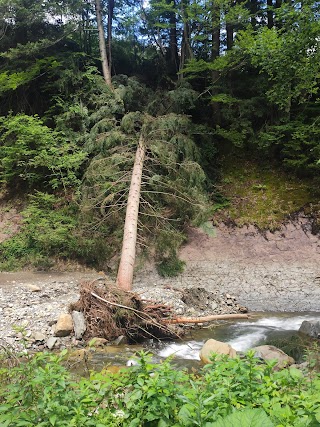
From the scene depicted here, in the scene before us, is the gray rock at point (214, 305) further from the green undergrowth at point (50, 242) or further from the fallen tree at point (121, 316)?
the green undergrowth at point (50, 242)

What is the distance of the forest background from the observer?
11.7m

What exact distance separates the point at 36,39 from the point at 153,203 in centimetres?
1103

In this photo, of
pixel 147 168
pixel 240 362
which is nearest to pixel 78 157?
pixel 147 168

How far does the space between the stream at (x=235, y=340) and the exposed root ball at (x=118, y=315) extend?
0.28 metres

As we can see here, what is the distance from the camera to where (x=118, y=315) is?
7.24 m

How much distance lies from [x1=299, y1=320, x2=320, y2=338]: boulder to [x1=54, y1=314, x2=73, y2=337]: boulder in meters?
4.89

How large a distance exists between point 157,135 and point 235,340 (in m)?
7.37

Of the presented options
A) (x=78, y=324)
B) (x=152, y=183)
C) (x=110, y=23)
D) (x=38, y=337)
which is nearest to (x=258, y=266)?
(x=152, y=183)

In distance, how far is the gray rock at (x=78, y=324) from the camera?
7066 mm

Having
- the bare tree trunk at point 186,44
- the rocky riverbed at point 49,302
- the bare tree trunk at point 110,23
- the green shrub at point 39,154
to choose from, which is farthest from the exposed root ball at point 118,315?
the bare tree trunk at point 110,23

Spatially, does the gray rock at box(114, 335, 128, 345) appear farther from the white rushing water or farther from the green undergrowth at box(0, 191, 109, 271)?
the green undergrowth at box(0, 191, 109, 271)

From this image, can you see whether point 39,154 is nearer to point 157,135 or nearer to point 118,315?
point 157,135

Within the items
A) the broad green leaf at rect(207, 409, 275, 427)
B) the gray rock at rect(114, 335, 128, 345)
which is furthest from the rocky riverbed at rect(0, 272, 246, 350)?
the broad green leaf at rect(207, 409, 275, 427)

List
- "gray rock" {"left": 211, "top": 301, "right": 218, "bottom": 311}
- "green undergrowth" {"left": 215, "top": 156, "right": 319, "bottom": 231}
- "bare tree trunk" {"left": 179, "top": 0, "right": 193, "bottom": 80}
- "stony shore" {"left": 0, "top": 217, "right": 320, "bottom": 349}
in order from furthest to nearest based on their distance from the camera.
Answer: "bare tree trunk" {"left": 179, "top": 0, "right": 193, "bottom": 80}
"green undergrowth" {"left": 215, "top": 156, "right": 319, "bottom": 231}
"gray rock" {"left": 211, "top": 301, "right": 218, "bottom": 311}
"stony shore" {"left": 0, "top": 217, "right": 320, "bottom": 349}
